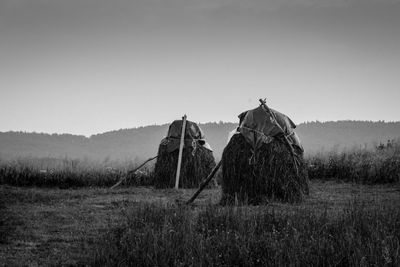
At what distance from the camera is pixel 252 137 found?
9672 mm

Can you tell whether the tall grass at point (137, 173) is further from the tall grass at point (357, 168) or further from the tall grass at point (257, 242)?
the tall grass at point (257, 242)

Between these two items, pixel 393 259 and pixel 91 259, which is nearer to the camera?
pixel 393 259

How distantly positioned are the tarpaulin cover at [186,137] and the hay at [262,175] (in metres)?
4.67

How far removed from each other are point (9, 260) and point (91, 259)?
0.99 metres

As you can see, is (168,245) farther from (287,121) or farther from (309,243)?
(287,121)

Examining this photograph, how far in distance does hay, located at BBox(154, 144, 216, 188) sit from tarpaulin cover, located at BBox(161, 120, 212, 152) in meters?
0.15

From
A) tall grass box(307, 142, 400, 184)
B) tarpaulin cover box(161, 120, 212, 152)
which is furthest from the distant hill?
tarpaulin cover box(161, 120, 212, 152)

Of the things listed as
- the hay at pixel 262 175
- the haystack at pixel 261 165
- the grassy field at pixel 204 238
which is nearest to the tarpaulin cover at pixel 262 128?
the haystack at pixel 261 165

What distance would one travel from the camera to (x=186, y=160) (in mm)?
14109

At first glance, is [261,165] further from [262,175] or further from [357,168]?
[357,168]

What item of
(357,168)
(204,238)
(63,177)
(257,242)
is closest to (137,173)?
(63,177)

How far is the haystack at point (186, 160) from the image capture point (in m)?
14.0

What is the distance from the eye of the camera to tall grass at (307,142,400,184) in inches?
536

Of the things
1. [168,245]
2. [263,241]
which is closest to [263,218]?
[263,241]
